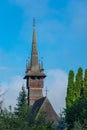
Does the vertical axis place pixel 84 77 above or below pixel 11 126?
above

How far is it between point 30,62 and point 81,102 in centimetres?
5285

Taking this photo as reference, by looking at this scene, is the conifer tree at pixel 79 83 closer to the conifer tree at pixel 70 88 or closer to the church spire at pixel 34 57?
the conifer tree at pixel 70 88

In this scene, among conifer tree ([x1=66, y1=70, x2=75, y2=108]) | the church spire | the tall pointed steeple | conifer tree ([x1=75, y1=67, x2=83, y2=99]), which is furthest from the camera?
the church spire

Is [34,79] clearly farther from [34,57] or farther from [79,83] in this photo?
[79,83]

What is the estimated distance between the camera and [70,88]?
70.1 meters

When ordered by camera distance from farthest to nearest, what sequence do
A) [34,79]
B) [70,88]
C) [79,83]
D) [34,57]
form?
[34,57] → [34,79] → [79,83] → [70,88]

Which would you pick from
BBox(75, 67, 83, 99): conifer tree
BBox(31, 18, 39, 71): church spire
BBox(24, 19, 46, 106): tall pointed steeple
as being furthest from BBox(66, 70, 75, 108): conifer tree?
BBox(31, 18, 39, 71): church spire

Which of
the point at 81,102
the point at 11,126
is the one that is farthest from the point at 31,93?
the point at 11,126

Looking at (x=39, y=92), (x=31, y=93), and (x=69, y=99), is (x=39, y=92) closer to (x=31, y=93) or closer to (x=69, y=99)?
(x=31, y=93)

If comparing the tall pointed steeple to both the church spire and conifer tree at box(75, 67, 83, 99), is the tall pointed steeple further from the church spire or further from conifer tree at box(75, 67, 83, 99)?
conifer tree at box(75, 67, 83, 99)

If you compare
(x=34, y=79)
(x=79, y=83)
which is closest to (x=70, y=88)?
(x=79, y=83)

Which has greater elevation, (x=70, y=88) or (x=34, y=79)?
(x=34, y=79)

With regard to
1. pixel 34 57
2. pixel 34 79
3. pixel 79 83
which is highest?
pixel 34 57

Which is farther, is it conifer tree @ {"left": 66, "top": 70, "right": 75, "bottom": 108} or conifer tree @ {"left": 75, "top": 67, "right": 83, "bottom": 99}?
conifer tree @ {"left": 75, "top": 67, "right": 83, "bottom": 99}
